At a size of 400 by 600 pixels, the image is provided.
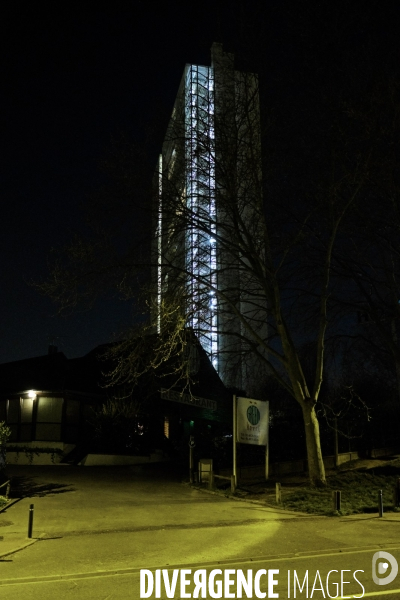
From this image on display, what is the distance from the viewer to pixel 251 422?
19969mm

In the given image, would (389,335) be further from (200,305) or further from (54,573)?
(54,573)

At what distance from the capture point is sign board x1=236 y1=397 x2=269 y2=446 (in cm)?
1961

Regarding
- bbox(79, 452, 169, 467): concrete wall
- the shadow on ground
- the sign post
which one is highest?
the sign post

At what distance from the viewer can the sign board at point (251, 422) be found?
64.3ft

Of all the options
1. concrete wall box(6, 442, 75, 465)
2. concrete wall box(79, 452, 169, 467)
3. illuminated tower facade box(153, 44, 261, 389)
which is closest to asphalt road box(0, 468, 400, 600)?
illuminated tower facade box(153, 44, 261, 389)

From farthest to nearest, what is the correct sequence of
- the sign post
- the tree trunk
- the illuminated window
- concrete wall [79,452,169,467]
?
the illuminated window < concrete wall [79,452,169,467] < the sign post < the tree trunk

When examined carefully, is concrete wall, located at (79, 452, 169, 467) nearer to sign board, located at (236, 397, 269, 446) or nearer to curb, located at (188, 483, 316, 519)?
curb, located at (188, 483, 316, 519)

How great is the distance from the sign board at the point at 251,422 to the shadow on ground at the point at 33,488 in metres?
6.18

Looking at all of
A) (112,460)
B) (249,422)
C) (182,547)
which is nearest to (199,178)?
(249,422)

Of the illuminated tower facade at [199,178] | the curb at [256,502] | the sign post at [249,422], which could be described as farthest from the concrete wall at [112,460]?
the illuminated tower facade at [199,178]

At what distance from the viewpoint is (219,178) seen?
1791cm

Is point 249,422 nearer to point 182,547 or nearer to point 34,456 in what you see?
point 182,547

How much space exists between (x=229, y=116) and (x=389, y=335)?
10.1m

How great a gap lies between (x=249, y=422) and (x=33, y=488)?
7.89m
